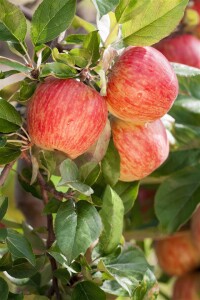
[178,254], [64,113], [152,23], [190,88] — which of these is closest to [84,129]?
[64,113]

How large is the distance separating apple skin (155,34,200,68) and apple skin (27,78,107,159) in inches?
19.9

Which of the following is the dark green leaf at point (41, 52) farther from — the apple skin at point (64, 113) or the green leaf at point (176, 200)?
the green leaf at point (176, 200)

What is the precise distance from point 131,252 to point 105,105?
0.67 feet

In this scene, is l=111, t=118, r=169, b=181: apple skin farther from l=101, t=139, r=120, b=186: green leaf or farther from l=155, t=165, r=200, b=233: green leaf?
l=155, t=165, r=200, b=233: green leaf

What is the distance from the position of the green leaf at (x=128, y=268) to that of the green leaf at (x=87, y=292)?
20mm

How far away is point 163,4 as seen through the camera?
2.34 ft

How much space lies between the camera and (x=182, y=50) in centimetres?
120

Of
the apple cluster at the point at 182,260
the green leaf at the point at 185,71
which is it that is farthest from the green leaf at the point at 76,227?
the apple cluster at the point at 182,260

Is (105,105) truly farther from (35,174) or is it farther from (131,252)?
(131,252)

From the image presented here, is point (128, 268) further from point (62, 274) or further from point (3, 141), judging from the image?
point (3, 141)

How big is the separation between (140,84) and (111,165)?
0.13 metres

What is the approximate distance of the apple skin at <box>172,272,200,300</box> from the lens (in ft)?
3.70

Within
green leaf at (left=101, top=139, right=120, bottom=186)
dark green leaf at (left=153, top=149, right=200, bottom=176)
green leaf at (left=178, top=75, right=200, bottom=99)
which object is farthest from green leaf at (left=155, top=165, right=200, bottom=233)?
green leaf at (left=101, top=139, right=120, bottom=186)

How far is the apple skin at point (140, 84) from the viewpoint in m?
0.72
